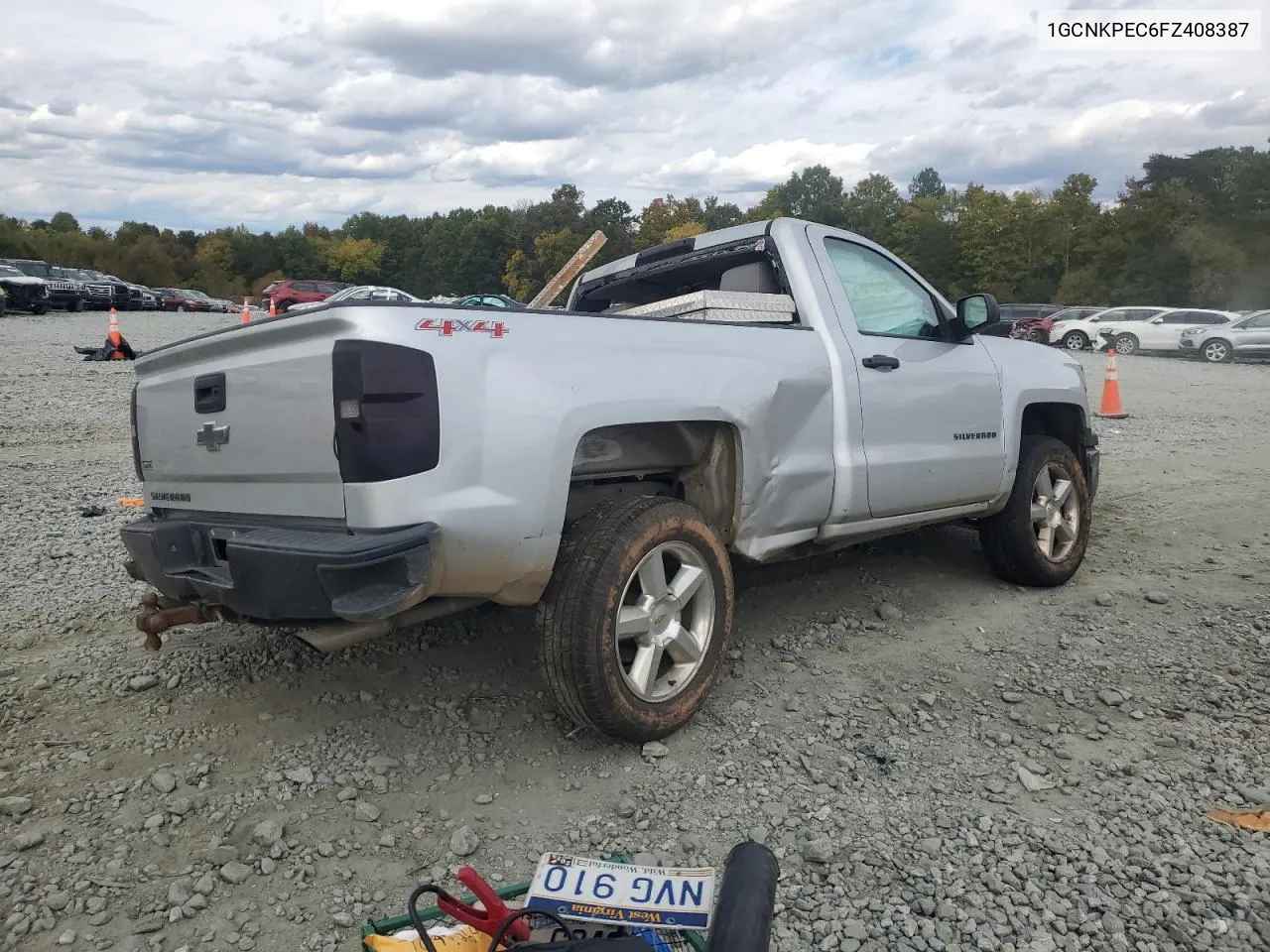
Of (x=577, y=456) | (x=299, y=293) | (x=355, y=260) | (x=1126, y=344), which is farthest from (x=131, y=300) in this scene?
(x=355, y=260)

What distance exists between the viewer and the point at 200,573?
2982 mm

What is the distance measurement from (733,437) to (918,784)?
1.36m

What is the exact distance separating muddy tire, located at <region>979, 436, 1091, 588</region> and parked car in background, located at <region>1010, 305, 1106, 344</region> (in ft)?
91.3

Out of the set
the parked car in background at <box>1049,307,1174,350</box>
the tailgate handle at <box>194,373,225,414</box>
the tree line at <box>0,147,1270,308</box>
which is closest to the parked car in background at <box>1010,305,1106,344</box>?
the parked car in background at <box>1049,307,1174,350</box>

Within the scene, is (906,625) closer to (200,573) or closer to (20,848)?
(200,573)

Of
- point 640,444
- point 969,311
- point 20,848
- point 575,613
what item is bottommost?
point 20,848

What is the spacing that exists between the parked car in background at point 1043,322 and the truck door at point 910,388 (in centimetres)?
2844

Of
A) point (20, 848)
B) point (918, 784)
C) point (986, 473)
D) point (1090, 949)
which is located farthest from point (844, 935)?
point (986, 473)

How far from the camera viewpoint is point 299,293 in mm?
35344

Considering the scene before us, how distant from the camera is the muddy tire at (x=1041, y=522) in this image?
4.77m

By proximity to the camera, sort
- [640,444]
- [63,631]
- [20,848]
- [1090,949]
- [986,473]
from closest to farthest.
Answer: [1090,949], [20,848], [640,444], [63,631], [986,473]

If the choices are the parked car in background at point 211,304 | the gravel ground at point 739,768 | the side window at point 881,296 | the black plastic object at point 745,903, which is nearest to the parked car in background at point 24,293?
the parked car in background at point 211,304

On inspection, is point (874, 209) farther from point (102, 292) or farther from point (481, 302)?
point (481, 302)

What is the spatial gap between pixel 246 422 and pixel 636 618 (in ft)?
4.53
